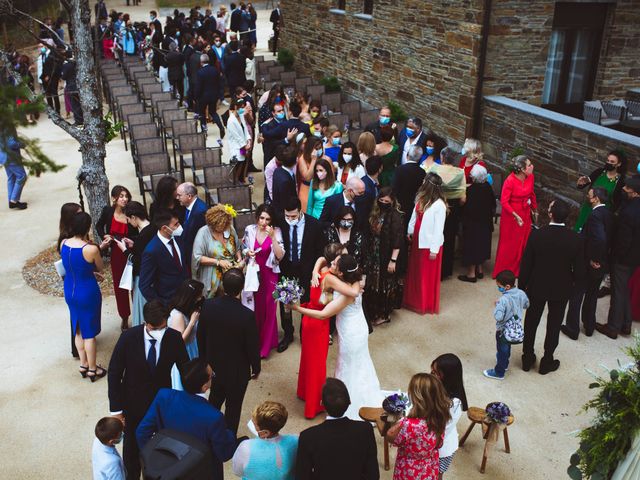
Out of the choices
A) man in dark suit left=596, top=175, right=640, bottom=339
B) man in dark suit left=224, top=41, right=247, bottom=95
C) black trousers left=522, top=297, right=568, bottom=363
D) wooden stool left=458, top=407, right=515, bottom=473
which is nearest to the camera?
wooden stool left=458, top=407, right=515, bottom=473

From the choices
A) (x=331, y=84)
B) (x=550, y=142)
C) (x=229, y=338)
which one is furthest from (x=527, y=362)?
(x=331, y=84)

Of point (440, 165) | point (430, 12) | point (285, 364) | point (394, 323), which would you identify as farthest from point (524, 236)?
point (430, 12)

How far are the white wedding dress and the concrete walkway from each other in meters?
0.41

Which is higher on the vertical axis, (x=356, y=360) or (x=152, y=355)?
(x=152, y=355)

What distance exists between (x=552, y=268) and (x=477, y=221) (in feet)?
7.49

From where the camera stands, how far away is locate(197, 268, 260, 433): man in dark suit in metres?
5.30

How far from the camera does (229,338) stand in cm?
532

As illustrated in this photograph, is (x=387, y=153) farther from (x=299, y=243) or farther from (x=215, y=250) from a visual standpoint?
(x=215, y=250)

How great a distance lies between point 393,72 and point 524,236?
651 centimetres

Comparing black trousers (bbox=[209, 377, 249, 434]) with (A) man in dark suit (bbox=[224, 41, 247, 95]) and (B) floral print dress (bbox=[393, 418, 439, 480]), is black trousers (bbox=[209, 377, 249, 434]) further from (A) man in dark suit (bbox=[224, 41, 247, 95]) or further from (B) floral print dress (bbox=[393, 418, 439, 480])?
(A) man in dark suit (bbox=[224, 41, 247, 95])

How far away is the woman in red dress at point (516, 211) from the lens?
8492mm

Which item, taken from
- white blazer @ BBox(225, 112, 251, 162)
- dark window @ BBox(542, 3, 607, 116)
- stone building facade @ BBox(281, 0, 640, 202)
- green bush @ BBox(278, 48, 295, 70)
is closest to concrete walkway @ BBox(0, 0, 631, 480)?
stone building facade @ BBox(281, 0, 640, 202)

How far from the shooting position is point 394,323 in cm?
805

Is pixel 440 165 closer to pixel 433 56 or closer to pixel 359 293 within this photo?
pixel 359 293
